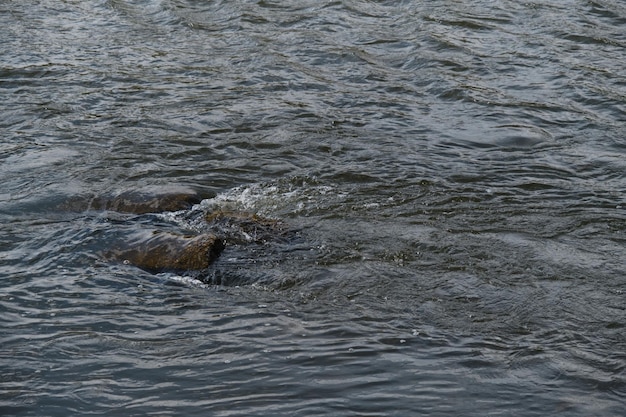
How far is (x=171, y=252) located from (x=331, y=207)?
1432mm

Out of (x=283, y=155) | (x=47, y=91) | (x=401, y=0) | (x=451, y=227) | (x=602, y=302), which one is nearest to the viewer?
(x=602, y=302)

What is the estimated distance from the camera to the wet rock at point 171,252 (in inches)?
243

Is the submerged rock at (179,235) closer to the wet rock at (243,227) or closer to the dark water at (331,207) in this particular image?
the wet rock at (243,227)

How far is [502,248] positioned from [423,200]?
1.00 metres

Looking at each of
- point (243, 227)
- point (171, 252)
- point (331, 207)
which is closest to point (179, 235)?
point (171, 252)

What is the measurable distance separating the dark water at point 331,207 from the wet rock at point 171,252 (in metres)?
0.13

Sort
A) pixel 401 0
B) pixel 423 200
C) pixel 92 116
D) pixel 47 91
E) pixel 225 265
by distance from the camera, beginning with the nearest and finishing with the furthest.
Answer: pixel 225 265, pixel 423 200, pixel 92 116, pixel 47 91, pixel 401 0

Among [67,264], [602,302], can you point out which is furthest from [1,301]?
[602,302]

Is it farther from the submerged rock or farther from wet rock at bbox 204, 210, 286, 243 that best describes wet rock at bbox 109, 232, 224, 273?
wet rock at bbox 204, 210, 286, 243

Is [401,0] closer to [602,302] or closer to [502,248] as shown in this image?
[502,248]

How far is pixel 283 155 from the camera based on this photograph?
8.30 meters

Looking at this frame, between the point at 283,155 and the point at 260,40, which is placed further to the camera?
the point at 260,40

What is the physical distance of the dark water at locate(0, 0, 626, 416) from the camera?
497 centimetres

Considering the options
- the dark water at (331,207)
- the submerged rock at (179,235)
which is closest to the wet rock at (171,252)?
the submerged rock at (179,235)
